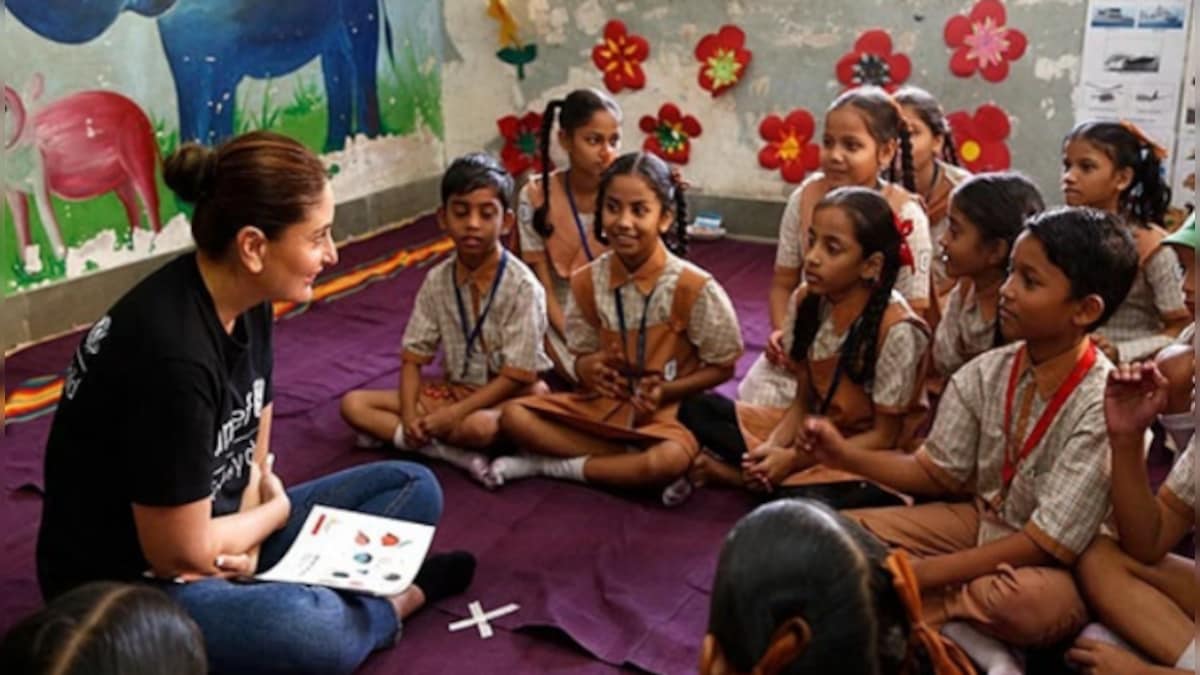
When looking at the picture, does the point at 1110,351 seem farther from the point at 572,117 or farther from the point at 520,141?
the point at 520,141

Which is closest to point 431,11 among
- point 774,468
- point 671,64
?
point 671,64

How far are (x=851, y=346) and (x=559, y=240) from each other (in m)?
1.07

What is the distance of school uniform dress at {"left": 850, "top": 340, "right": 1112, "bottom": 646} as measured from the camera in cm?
178

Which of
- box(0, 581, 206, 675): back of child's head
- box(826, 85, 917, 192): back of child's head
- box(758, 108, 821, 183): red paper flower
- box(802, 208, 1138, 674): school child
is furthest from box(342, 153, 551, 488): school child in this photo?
box(758, 108, 821, 183): red paper flower

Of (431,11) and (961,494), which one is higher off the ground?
(431,11)

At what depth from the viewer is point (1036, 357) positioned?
190 cm

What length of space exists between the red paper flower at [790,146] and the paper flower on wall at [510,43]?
3.62 feet

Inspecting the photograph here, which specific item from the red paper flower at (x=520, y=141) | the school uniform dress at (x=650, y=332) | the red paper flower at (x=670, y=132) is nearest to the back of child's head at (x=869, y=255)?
the school uniform dress at (x=650, y=332)

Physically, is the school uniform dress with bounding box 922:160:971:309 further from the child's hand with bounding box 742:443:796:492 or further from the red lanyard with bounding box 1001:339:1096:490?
the red lanyard with bounding box 1001:339:1096:490

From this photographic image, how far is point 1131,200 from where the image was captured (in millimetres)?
2730

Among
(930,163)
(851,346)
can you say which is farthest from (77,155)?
(930,163)

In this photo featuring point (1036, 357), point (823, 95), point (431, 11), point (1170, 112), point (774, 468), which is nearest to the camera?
point (1036, 357)

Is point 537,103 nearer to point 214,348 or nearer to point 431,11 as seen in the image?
point 431,11

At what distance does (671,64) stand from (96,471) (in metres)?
3.56
